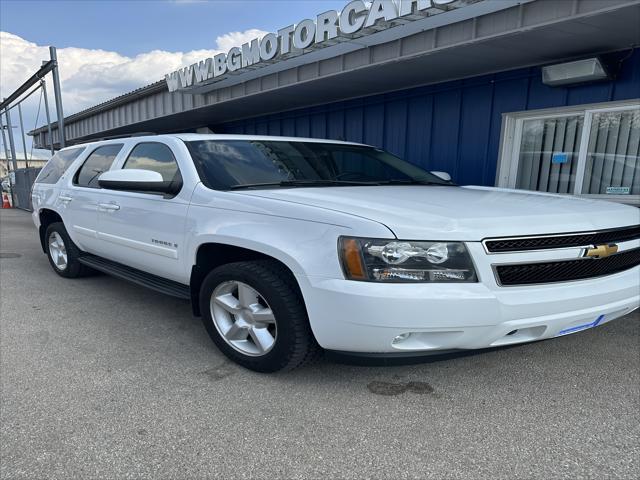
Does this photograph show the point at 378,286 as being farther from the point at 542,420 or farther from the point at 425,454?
the point at 542,420

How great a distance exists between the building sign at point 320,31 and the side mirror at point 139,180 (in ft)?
11.4

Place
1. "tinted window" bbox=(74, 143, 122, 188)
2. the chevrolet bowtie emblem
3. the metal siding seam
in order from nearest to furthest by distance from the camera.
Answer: the chevrolet bowtie emblem
"tinted window" bbox=(74, 143, 122, 188)
the metal siding seam

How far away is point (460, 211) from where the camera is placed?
2430mm

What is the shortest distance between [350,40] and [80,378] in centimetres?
512

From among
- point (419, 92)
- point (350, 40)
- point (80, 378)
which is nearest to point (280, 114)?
point (419, 92)

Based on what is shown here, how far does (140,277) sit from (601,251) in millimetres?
3279

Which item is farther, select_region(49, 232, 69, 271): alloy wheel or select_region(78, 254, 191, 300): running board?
select_region(49, 232, 69, 271): alloy wheel

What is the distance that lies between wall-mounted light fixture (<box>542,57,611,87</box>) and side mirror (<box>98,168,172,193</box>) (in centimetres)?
493

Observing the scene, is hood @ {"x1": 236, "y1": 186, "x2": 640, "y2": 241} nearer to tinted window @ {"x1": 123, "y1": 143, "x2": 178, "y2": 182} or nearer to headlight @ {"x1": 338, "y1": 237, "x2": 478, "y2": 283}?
headlight @ {"x1": 338, "y1": 237, "x2": 478, "y2": 283}

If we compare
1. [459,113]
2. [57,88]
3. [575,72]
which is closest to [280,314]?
[575,72]

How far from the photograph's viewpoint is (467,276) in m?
2.20

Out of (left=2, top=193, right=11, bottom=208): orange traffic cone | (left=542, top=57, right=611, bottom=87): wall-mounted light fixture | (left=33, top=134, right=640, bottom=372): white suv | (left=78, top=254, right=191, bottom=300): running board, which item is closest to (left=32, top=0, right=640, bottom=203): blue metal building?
(left=542, top=57, right=611, bottom=87): wall-mounted light fixture

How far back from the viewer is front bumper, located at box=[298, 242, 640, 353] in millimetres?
2145

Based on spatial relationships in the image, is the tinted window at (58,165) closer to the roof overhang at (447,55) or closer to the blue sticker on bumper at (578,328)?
the roof overhang at (447,55)
